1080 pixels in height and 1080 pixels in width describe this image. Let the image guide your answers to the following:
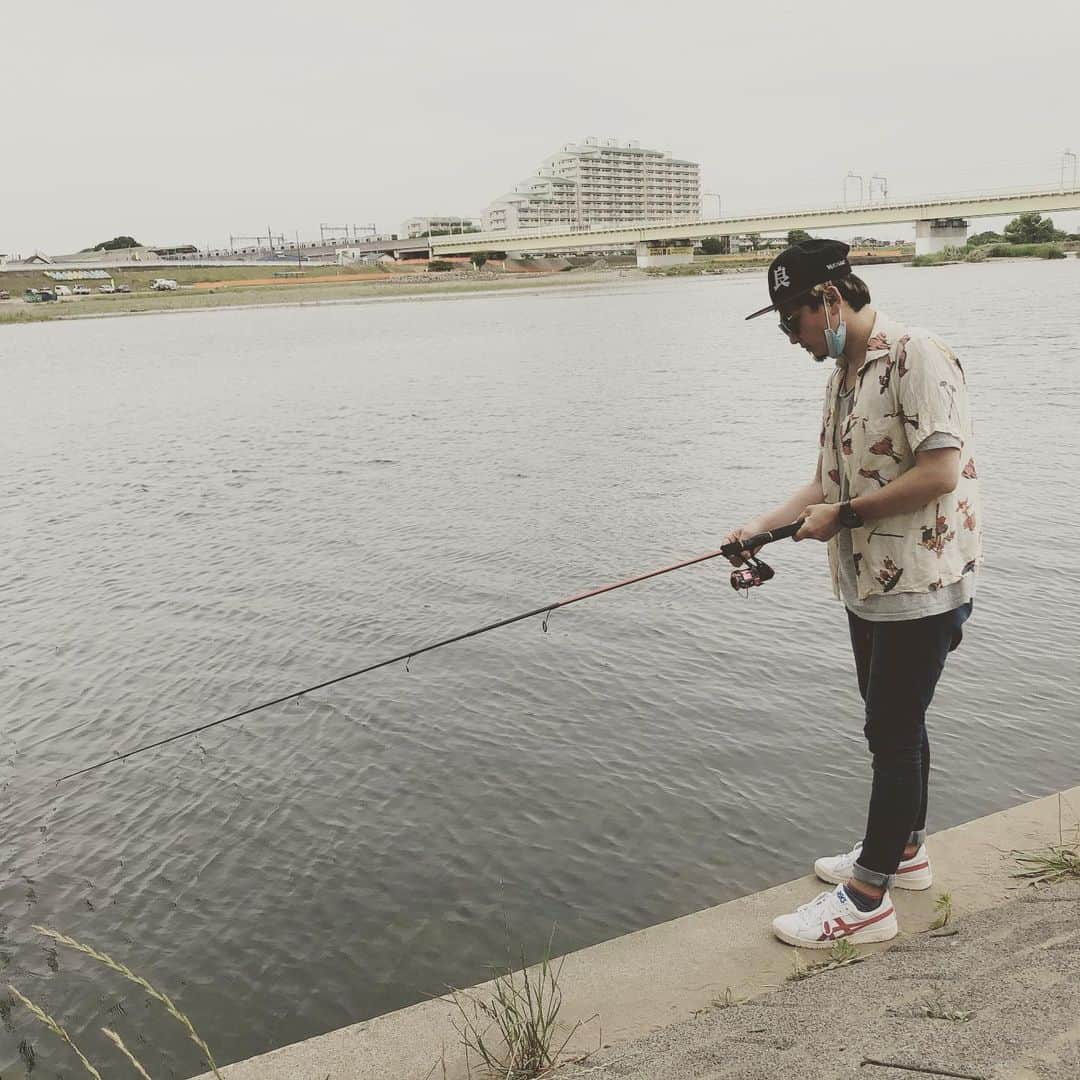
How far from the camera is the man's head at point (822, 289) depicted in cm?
313

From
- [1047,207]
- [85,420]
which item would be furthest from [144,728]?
[1047,207]

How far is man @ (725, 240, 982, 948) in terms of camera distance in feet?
9.80

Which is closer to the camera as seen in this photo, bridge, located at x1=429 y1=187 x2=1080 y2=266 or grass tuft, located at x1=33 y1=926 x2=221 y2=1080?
grass tuft, located at x1=33 y1=926 x2=221 y2=1080

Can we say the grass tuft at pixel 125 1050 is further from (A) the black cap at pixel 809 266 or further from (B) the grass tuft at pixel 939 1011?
(A) the black cap at pixel 809 266

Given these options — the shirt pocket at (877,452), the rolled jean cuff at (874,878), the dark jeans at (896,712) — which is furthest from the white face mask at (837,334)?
the rolled jean cuff at (874,878)

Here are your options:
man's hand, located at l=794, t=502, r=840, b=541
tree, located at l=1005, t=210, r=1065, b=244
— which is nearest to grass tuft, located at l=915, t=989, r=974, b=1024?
man's hand, located at l=794, t=502, r=840, b=541

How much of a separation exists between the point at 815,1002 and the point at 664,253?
371 feet

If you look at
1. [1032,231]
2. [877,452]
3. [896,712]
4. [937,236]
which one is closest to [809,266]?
[877,452]

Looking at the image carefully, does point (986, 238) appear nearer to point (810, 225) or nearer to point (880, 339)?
point (810, 225)

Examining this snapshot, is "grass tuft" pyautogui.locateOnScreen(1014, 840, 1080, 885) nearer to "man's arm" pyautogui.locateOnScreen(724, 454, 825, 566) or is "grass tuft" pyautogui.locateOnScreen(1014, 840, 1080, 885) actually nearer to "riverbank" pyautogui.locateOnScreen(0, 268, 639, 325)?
"man's arm" pyautogui.locateOnScreen(724, 454, 825, 566)

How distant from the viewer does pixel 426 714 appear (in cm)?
641

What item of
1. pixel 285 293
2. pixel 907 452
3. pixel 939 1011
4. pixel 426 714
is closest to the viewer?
pixel 939 1011

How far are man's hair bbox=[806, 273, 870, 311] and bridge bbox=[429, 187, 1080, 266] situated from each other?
270 ft

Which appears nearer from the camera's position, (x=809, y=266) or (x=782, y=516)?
(x=809, y=266)
